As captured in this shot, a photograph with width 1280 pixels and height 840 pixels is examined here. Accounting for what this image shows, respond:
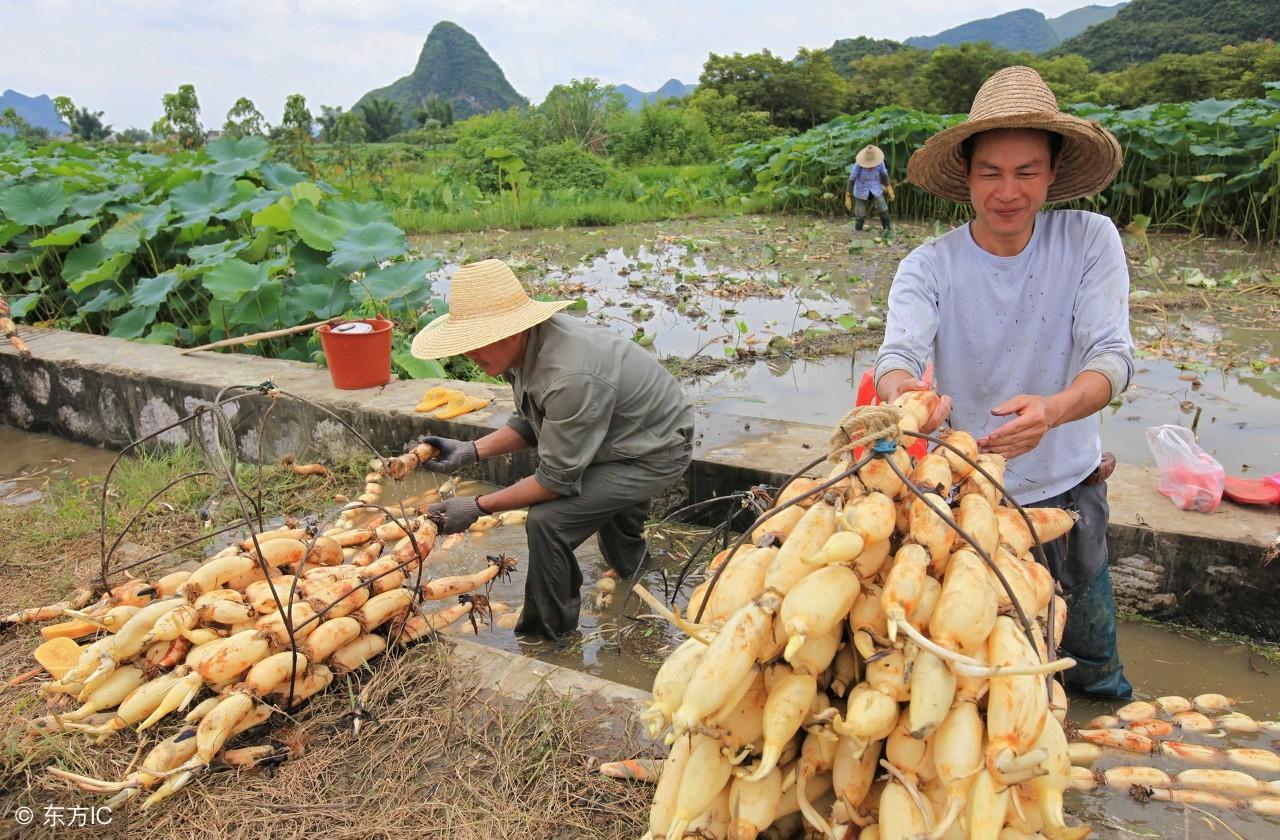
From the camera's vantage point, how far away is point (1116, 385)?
7.02 feet

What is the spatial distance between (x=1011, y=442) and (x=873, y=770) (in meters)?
0.90

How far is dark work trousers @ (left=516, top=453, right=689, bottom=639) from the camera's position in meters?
3.39

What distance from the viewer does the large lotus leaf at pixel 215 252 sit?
6664mm

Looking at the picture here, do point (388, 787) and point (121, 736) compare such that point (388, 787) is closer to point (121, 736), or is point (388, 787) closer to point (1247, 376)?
point (121, 736)

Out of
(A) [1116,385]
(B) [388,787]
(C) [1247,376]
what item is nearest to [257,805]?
(B) [388,787]

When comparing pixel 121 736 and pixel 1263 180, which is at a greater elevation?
pixel 1263 180

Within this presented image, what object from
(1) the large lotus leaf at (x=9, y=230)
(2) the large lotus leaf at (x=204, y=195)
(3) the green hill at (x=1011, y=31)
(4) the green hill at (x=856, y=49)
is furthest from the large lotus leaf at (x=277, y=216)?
(3) the green hill at (x=1011, y=31)

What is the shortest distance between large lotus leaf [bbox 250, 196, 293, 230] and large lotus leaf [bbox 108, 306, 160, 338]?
1.31 m

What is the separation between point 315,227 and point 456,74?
109 metres

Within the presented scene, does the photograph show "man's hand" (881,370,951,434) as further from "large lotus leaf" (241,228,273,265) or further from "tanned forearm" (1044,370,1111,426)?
"large lotus leaf" (241,228,273,265)

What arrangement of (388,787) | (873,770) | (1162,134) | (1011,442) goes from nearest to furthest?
(873,770) < (1011,442) < (388,787) < (1162,134)

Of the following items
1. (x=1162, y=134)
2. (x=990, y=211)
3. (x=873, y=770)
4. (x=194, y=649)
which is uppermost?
(x=1162, y=134)

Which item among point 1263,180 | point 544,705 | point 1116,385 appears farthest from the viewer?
point 1263,180

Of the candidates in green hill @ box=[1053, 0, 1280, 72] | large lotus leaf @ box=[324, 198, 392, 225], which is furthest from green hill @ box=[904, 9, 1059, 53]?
large lotus leaf @ box=[324, 198, 392, 225]
